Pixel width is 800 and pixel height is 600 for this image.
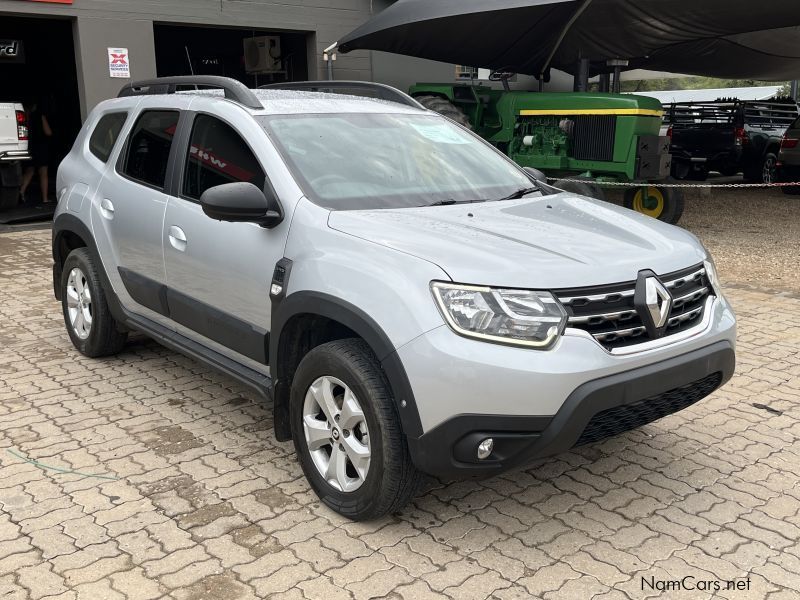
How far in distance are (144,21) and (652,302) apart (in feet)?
35.2

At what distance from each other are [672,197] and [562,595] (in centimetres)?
908

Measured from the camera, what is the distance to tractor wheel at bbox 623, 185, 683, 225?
427 inches

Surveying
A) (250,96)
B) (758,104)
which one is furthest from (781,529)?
(758,104)

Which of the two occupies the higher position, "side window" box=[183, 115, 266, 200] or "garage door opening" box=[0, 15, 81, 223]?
"garage door opening" box=[0, 15, 81, 223]

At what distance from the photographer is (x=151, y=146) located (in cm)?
449

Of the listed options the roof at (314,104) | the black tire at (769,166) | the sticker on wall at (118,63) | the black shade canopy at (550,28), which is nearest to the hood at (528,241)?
the roof at (314,104)

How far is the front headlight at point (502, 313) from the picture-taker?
2.75 m

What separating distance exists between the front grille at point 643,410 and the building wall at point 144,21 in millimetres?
10266

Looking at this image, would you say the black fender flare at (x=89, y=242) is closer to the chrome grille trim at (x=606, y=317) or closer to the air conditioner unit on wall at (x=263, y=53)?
the chrome grille trim at (x=606, y=317)

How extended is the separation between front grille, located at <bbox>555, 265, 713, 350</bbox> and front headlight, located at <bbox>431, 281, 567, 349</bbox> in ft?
0.25

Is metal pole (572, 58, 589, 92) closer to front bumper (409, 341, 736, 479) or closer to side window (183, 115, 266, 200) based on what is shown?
side window (183, 115, 266, 200)

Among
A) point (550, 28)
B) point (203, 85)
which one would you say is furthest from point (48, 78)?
point (203, 85)

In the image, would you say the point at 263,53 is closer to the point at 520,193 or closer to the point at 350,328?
the point at 520,193

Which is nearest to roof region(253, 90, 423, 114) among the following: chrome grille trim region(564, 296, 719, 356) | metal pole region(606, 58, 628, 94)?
chrome grille trim region(564, 296, 719, 356)
